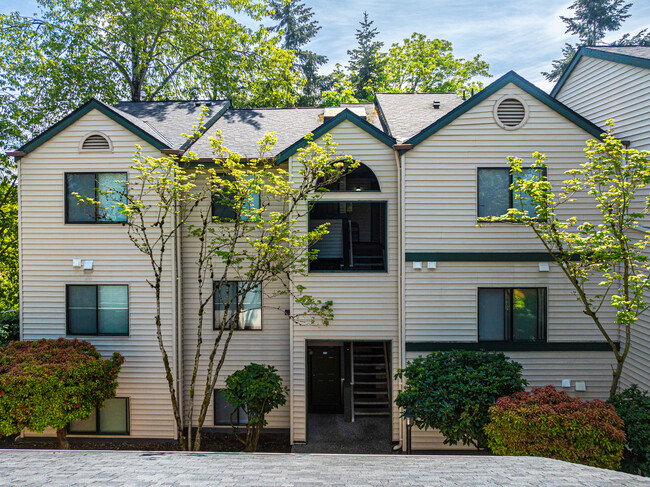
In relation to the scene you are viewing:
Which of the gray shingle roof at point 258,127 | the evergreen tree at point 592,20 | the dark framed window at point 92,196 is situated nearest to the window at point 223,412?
the dark framed window at point 92,196

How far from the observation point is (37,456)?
6.22m

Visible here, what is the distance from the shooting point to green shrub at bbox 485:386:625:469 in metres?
7.15

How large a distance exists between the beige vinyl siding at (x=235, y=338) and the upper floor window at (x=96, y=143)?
2.81 meters

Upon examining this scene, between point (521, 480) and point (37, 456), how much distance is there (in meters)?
6.68

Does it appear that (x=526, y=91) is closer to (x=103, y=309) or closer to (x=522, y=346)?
(x=522, y=346)

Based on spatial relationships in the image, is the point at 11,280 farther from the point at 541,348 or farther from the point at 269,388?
the point at 541,348

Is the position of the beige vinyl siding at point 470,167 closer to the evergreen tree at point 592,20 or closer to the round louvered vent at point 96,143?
the round louvered vent at point 96,143

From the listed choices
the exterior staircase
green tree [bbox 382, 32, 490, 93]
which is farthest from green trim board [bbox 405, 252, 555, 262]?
green tree [bbox 382, 32, 490, 93]

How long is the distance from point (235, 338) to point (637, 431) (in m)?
9.11

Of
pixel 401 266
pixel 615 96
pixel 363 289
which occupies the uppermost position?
pixel 615 96

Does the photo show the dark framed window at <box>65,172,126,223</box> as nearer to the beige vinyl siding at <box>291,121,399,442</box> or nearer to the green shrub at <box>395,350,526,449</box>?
the beige vinyl siding at <box>291,121,399,442</box>

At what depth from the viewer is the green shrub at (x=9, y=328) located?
12.5 m

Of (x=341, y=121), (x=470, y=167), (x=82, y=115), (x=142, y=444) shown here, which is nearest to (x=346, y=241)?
(x=341, y=121)

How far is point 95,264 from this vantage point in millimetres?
11242
